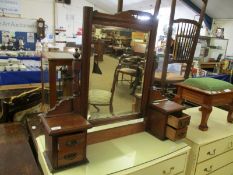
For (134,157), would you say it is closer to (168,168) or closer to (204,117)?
(168,168)

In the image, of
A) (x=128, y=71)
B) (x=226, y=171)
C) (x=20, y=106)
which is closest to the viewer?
(x=128, y=71)

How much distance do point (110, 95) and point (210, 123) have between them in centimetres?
92

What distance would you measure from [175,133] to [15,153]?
1067 mm

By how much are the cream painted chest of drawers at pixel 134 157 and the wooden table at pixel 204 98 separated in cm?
33

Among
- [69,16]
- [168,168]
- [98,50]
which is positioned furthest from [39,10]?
[168,168]

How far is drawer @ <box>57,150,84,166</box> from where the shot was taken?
1.00 m

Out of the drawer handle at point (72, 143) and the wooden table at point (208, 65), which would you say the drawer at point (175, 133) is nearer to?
the drawer handle at point (72, 143)

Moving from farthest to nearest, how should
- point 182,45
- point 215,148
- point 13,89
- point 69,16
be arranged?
point 69,16
point 13,89
point 182,45
point 215,148

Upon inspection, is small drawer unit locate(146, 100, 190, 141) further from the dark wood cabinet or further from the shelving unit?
the shelving unit

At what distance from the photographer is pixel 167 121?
4.37ft

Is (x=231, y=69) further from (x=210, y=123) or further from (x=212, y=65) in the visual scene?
(x=210, y=123)

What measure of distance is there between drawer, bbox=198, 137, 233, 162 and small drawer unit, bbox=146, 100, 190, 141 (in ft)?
0.69

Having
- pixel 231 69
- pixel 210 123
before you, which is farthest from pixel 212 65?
pixel 210 123

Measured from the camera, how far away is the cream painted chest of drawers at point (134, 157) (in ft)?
3.47
